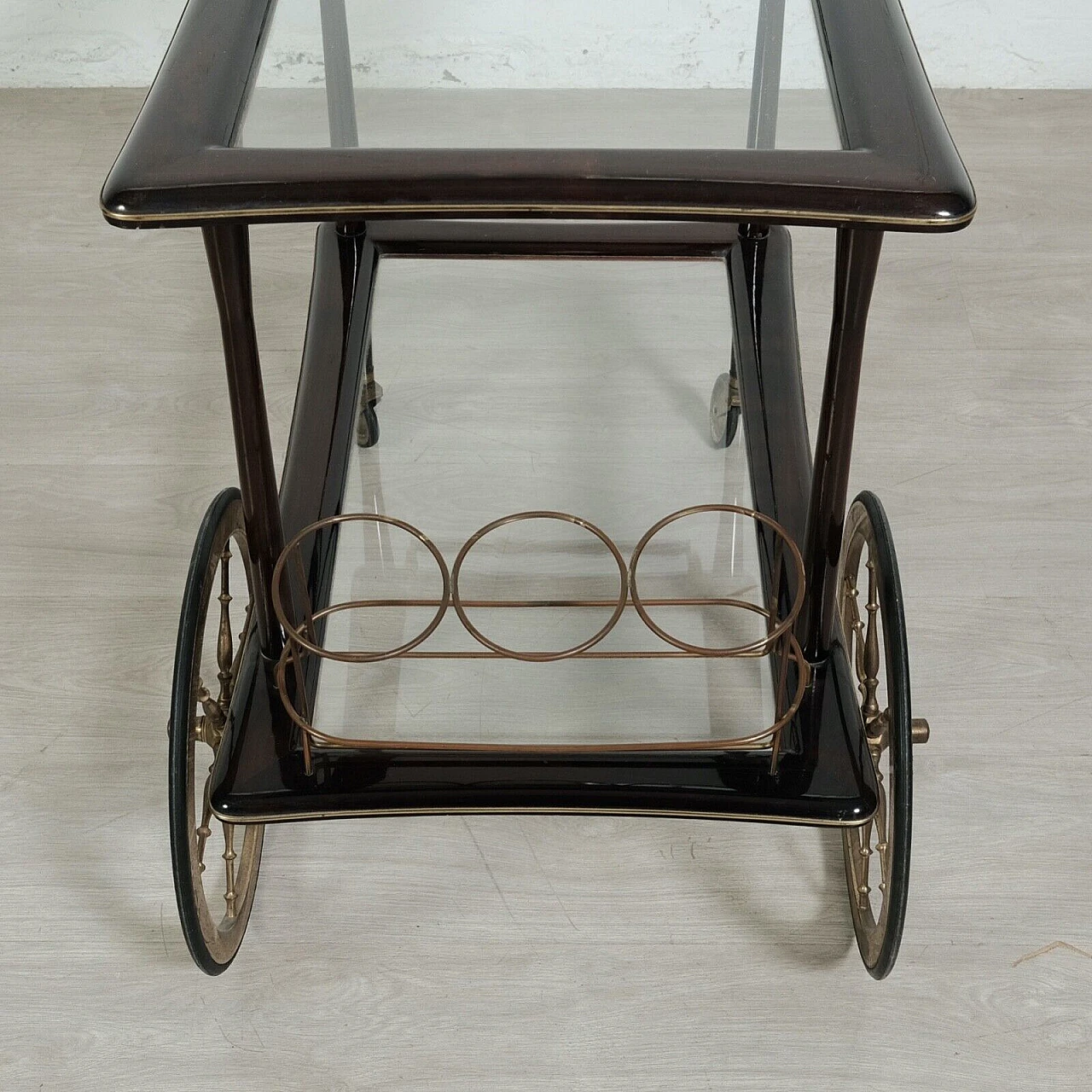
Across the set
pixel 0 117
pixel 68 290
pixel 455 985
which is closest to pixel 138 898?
pixel 455 985

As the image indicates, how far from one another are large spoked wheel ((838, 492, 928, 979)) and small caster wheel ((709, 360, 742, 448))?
0.28 meters

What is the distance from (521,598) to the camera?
4.25 ft

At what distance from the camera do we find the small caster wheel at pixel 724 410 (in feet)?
4.39

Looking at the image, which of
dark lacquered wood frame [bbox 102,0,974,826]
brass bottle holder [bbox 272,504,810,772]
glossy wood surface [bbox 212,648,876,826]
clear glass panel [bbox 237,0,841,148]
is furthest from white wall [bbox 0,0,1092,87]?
glossy wood surface [bbox 212,648,876,826]

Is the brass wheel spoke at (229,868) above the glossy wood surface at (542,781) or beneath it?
beneath

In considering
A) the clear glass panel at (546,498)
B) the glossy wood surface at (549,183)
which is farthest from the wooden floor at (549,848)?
the glossy wood surface at (549,183)

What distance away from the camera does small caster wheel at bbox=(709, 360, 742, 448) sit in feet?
4.39

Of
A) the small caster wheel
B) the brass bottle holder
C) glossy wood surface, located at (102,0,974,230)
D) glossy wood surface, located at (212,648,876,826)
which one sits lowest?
the small caster wheel

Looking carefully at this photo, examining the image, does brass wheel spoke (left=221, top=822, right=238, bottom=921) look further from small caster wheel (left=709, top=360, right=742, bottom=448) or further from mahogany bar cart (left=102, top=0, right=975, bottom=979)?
small caster wheel (left=709, top=360, right=742, bottom=448)

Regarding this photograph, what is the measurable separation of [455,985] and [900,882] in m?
0.37

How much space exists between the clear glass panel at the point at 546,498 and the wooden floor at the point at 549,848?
14 millimetres

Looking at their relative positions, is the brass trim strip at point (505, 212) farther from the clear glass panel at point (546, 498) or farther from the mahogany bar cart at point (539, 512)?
the clear glass panel at point (546, 498)

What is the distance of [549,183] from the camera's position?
0.69 m

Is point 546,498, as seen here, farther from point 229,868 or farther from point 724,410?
point 229,868
